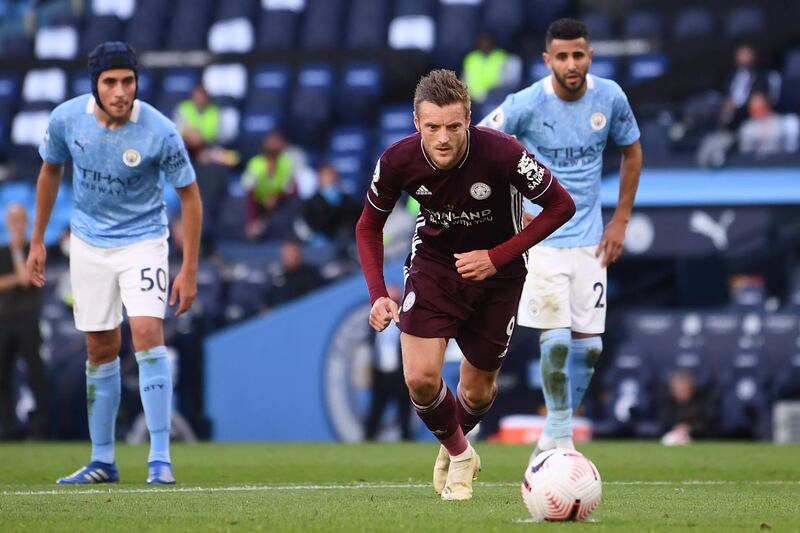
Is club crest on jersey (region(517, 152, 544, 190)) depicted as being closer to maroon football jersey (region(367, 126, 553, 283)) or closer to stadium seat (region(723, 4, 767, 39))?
maroon football jersey (region(367, 126, 553, 283))

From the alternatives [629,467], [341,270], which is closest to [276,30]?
[341,270]

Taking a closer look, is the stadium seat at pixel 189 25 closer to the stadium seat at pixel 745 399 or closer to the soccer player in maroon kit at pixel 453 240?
the stadium seat at pixel 745 399

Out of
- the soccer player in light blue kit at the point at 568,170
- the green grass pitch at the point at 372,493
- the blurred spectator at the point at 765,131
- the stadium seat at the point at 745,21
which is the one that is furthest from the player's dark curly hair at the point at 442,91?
the stadium seat at the point at 745,21

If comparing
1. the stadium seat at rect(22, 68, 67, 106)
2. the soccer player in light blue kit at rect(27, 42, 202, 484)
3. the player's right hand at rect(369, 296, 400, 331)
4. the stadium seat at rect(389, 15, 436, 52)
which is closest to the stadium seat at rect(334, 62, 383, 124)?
the stadium seat at rect(389, 15, 436, 52)

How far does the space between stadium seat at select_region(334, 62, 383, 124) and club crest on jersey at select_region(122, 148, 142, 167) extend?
1264 cm

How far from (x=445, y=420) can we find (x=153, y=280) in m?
2.34

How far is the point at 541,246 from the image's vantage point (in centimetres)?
969

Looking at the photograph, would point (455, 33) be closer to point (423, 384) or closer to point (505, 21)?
point (505, 21)

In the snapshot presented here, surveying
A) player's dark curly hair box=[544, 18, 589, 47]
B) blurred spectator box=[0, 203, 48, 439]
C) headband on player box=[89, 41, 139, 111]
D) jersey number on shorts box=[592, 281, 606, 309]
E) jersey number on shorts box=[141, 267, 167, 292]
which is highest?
player's dark curly hair box=[544, 18, 589, 47]

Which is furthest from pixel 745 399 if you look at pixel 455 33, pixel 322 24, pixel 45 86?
pixel 45 86

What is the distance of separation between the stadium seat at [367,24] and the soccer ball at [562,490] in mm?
16563

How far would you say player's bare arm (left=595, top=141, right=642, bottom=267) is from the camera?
9539 millimetres

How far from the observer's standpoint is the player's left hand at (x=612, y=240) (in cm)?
952

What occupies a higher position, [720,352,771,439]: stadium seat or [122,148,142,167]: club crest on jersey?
[122,148,142,167]: club crest on jersey
